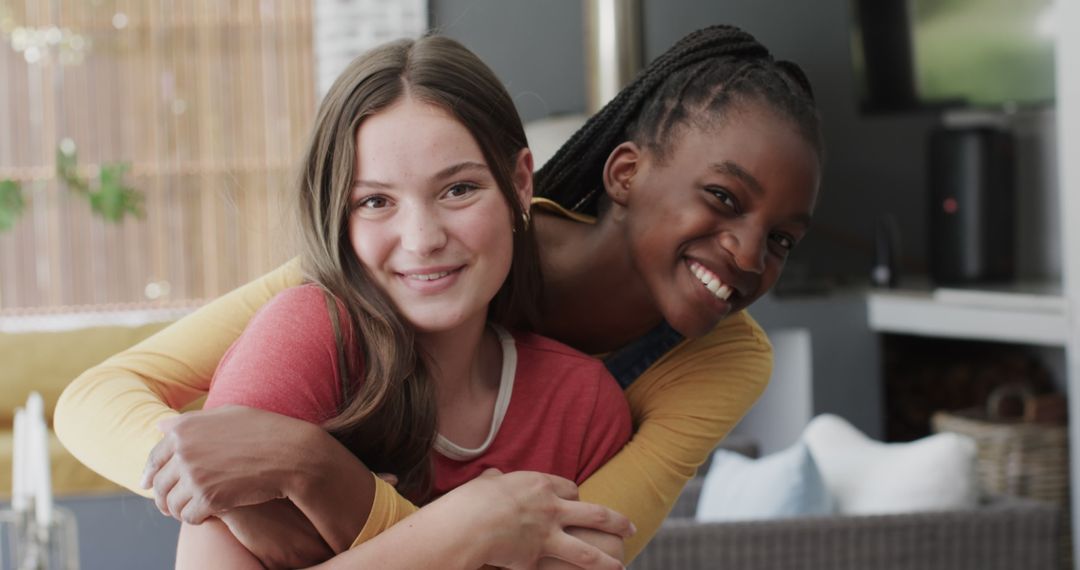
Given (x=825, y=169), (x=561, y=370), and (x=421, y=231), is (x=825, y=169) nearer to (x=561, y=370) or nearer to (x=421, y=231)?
(x=561, y=370)

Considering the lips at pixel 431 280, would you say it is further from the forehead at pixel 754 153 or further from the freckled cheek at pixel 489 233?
the forehead at pixel 754 153

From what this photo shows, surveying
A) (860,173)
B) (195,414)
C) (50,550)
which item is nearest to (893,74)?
(860,173)

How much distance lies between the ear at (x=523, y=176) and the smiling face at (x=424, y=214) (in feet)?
0.23

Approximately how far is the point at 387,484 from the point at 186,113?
5.40 metres

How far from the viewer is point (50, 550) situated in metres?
2.12

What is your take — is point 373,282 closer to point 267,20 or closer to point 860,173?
point 860,173

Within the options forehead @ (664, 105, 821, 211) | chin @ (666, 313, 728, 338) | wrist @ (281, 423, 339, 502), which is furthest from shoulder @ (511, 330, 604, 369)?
wrist @ (281, 423, 339, 502)

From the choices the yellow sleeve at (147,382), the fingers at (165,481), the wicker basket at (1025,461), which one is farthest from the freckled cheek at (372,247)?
the wicker basket at (1025,461)

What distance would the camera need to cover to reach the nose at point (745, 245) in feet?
3.99

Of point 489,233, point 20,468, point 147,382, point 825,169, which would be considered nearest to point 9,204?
point 825,169

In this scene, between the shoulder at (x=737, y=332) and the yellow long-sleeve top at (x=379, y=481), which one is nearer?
the yellow long-sleeve top at (x=379, y=481)

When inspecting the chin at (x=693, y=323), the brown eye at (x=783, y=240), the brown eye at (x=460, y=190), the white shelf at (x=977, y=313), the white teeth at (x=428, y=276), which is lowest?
the white shelf at (x=977, y=313)

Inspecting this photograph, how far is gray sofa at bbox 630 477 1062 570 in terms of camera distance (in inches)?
110

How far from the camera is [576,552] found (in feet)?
3.78
